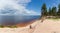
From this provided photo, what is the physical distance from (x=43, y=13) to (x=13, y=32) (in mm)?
17600

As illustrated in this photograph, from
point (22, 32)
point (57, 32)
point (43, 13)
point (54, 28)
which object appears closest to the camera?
point (57, 32)

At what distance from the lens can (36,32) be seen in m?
13.1

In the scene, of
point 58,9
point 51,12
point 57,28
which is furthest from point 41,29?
point 51,12

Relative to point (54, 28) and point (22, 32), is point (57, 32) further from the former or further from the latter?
point (22, 32)

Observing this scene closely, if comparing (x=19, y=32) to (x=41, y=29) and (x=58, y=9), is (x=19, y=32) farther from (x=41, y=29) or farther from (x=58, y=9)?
(x=58, y=9)

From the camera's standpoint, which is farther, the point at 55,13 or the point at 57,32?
the point at 55,13

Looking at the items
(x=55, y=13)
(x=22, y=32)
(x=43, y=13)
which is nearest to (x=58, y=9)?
(x=55, y=13)

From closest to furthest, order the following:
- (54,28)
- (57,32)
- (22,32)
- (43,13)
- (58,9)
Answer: (57,32), (54,28), (22,32), (58,9), (43,13)

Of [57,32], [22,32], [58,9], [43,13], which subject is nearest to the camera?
[57,32]

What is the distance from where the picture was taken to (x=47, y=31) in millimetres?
12953

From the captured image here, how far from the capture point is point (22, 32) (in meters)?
14.5

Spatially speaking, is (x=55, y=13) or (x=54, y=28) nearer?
(x=54, y=28)

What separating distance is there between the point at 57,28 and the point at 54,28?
0.86ft

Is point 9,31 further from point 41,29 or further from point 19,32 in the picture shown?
point 41,29
